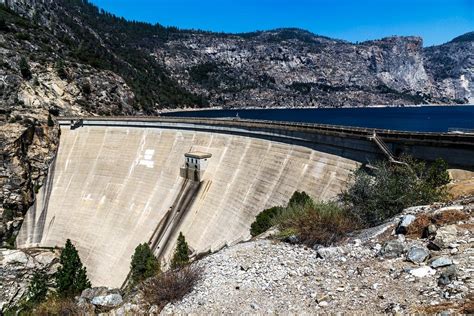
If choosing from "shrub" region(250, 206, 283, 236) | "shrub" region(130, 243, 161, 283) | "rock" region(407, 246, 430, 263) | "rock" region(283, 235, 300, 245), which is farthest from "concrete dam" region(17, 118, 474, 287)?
"rock" region(283, 235, 300, 245)

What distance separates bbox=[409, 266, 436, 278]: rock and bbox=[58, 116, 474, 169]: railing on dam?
40.7ft

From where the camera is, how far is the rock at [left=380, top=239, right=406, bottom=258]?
34.2ft

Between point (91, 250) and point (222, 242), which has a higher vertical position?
point (222, 242)

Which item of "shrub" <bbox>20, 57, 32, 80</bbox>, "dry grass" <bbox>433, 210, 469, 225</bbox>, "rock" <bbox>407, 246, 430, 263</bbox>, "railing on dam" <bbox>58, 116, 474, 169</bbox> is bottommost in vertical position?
"shrub" <bbox>20, 57, 32, 80</bbox>

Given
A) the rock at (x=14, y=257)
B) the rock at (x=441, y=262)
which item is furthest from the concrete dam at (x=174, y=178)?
the rock at (x=441, y=262)

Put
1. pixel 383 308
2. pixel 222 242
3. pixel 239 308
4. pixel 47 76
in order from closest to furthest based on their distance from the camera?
1. pixel 383 308
2. pixel 239 308
3. pixel 222 242
4. pixel 47 76

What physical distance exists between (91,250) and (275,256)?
32118 millimetres

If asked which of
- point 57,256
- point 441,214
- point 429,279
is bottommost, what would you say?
point 57,256

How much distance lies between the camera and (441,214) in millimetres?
11680

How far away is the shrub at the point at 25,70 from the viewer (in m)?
60.2

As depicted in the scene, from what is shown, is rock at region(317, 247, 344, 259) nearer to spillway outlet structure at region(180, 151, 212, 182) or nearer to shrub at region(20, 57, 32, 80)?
spillway outlet structure at region(180, 151, 212, 182)

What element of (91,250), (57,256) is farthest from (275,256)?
(57,256)

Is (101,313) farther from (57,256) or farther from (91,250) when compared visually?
(57,256)

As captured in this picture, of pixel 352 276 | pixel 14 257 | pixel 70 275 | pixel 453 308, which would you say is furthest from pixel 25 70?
pixel 453 308
